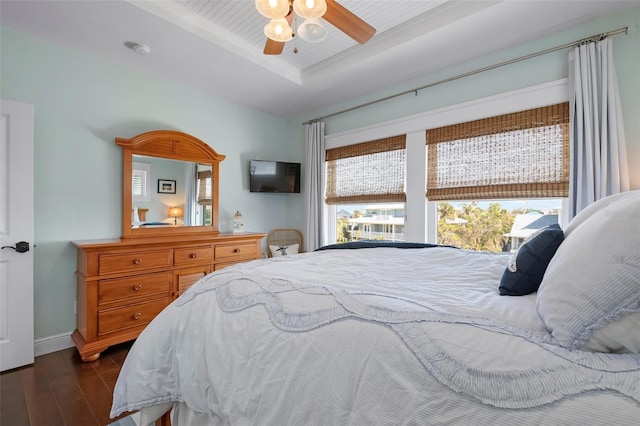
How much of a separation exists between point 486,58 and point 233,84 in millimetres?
2571

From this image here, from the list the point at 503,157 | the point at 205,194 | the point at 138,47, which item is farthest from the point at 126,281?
the point at 503,157

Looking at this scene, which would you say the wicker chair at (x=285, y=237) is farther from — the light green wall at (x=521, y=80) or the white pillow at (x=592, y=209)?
the white pillow at (x=592, y=209)

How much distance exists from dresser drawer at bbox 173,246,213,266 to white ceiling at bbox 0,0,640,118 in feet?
5.93

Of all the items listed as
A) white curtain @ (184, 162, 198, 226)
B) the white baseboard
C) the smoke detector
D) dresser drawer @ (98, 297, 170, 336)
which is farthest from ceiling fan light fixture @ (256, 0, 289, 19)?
the white baseboard

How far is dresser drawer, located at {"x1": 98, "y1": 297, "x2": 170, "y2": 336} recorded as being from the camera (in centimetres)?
237

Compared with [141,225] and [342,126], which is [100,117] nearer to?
[141,225]

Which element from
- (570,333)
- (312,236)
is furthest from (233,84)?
(570,333)

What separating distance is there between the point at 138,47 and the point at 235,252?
2.10 meters

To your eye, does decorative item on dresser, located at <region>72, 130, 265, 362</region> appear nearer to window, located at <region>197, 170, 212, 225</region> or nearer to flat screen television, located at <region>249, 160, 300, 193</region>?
window, located at <region>197, 170, 212, 225</region>

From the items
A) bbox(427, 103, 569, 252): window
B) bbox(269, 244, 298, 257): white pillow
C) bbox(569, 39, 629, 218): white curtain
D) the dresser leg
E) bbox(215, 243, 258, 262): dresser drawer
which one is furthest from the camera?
bbox(269, 244, 298, 257): white pillow

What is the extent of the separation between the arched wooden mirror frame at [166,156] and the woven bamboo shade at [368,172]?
1.45m

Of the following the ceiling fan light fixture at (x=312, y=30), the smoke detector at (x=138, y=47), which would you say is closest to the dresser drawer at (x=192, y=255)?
the smoke detector at (x=138, y=47)

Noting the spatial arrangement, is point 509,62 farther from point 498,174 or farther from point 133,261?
point 133,261

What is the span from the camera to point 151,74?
3.07 metres
